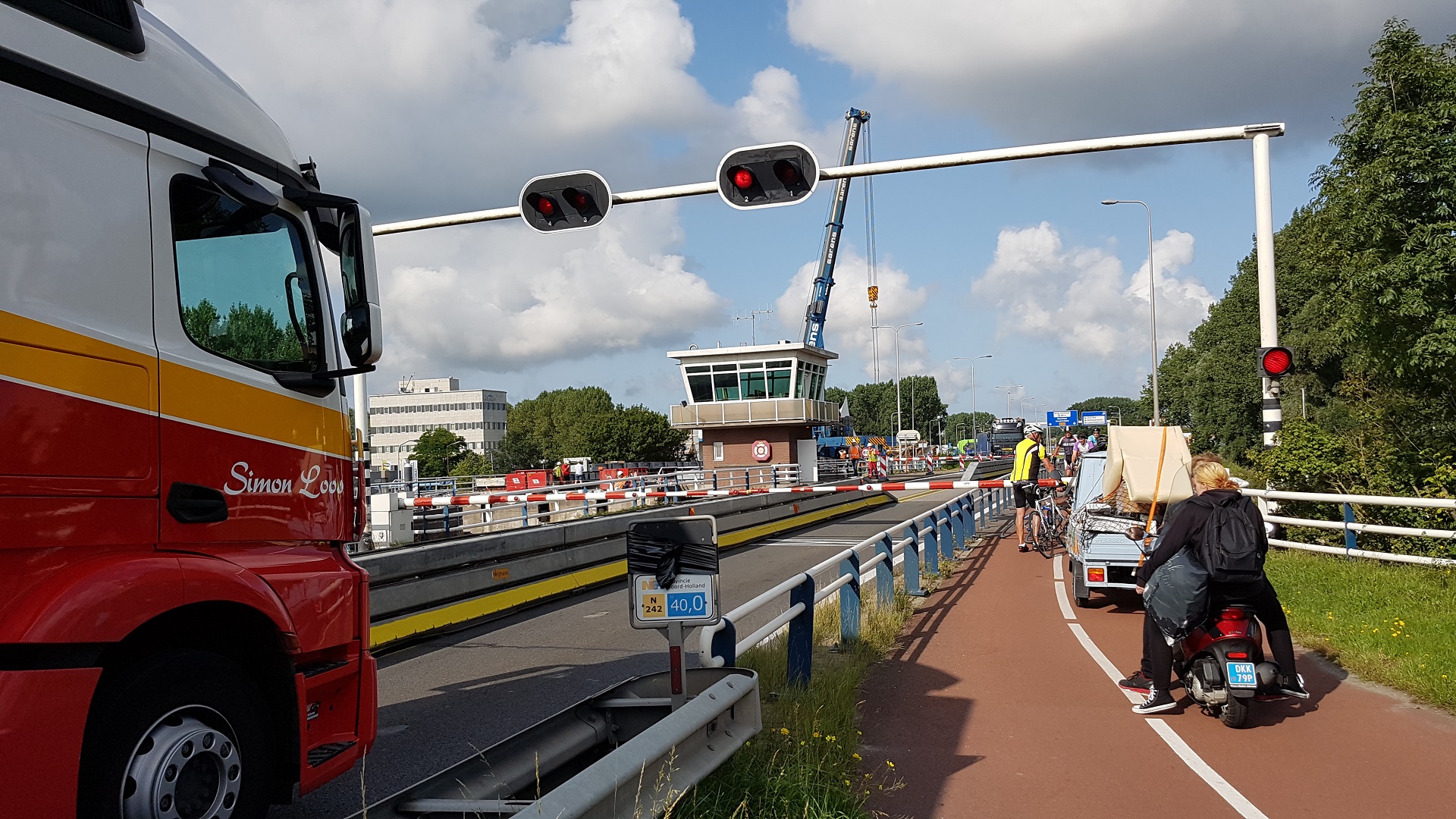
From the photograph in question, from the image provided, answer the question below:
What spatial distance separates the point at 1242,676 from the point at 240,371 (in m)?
6.12

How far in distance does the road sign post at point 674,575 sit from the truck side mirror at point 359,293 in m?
1.56

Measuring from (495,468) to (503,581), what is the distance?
13671cm

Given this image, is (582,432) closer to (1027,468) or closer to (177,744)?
(1027,468)

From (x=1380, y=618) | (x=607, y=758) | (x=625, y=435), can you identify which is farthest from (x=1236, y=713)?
(x=625, y=435)

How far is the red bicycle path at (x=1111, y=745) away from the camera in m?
5.47

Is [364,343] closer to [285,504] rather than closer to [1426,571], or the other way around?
[285,504]

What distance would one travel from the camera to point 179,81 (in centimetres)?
411

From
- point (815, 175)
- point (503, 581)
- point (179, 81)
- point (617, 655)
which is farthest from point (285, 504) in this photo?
point (815, 175)

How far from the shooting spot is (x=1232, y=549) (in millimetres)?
6840

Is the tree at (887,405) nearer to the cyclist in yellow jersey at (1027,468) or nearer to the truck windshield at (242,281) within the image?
the cyclist in yellow jersey at (1027,468)

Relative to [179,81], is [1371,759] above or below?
below

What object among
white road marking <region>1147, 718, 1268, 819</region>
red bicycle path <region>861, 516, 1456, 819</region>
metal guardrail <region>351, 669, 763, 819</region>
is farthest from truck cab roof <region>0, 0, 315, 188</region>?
white road marking <region>1147, 718, 1268, 819</region>

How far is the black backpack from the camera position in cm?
682

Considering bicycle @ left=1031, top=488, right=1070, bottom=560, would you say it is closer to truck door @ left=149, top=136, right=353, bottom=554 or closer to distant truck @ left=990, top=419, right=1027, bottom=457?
truck door @ left=149, top=136, right=353, bottom=554
